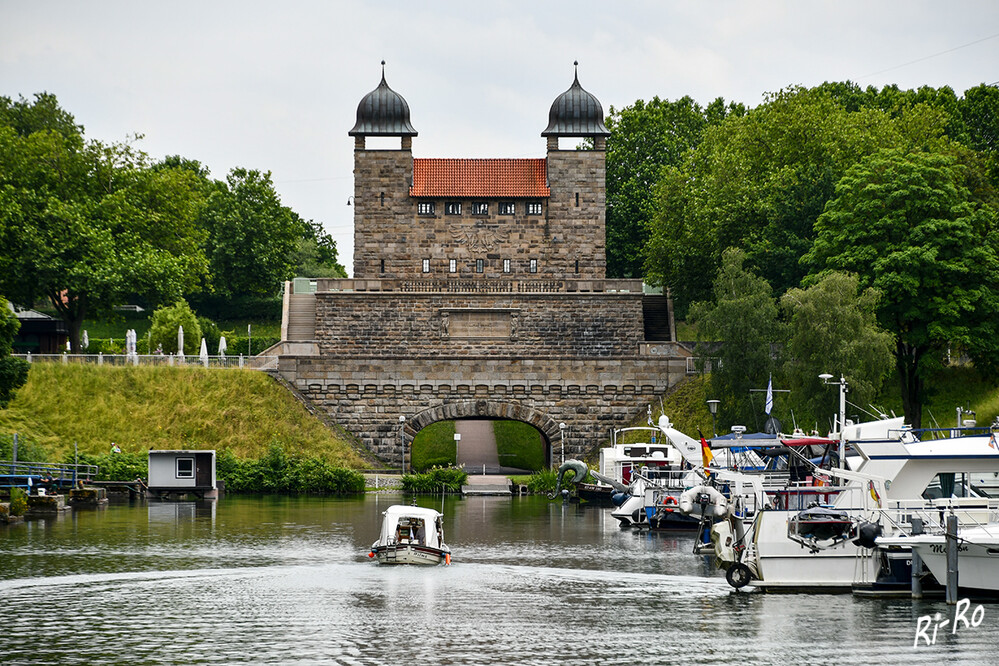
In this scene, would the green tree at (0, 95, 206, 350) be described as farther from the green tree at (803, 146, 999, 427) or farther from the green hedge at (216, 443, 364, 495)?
the green tree at (803, 146, 999, 427)

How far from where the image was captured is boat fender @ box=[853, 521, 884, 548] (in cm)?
3372

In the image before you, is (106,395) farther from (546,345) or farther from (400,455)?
(546,345)

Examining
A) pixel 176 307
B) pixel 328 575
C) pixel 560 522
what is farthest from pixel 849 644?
pixel 176 307

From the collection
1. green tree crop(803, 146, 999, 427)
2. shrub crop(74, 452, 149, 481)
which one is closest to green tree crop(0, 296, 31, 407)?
shrub crop(74, 452, 149, 481)

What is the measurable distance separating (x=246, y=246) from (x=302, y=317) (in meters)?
21.9

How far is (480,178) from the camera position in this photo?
281ft

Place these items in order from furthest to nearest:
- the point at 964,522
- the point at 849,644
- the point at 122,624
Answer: the point at 964,522 → the point at 122,624 → the point at 849,644

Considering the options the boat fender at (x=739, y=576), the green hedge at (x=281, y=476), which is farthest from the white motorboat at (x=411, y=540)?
the green hedge at (x=281, y=476)

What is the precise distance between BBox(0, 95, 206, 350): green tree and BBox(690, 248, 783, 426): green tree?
108ft

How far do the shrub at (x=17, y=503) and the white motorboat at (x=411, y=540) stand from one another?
59.6ft

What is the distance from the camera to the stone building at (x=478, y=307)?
75.6 metres

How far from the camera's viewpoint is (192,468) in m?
65.8

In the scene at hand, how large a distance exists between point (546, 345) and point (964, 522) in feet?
151

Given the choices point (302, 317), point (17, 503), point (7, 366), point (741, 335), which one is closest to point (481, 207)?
point (302, 317)
